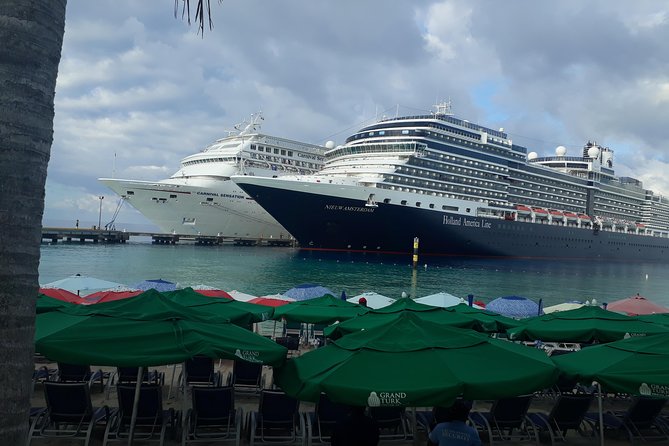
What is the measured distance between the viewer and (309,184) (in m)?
43.2

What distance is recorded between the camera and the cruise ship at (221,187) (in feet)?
184

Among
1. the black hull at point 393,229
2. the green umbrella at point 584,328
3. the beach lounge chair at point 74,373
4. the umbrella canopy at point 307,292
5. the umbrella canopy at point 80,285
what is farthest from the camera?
the black hull at point 393,229

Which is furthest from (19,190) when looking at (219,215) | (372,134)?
(219,215)

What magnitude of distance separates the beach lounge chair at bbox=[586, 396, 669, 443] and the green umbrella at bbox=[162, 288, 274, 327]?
16.6ft

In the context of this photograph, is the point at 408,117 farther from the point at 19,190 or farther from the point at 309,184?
the point at 19,190

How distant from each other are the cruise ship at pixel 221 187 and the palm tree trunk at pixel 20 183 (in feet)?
183

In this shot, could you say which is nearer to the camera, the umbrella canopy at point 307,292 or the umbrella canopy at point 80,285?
the umbrella canopy at point 80,285

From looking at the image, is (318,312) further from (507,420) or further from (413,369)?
(413,369)

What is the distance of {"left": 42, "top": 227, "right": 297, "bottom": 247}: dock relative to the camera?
5922cm

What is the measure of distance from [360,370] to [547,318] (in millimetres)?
5464

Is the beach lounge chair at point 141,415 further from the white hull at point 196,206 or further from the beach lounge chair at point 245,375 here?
the white hull at point 196,206

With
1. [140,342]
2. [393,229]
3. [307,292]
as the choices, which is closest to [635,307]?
[307,292]

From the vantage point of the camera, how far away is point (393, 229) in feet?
151

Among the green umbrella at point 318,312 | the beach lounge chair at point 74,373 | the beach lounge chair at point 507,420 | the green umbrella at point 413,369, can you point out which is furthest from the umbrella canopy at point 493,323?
the beach lounge chair at point 74,373
